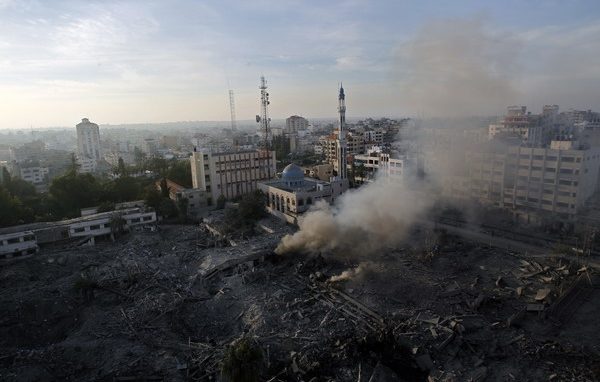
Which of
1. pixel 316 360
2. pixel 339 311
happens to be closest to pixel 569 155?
pixel 339 311

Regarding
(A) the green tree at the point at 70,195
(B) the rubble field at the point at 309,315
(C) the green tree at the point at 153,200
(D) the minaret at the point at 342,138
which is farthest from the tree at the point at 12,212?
(D) the minaret at the point at 342,138

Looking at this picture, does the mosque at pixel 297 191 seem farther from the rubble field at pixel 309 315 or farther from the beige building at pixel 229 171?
the rubble field at pixel 309 315

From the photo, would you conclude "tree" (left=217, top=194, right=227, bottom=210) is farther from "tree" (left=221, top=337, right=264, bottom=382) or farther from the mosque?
"tree" (left=221, top=337, right=264, bottom=382)

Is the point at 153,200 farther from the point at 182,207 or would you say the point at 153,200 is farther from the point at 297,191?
the point at 297,191

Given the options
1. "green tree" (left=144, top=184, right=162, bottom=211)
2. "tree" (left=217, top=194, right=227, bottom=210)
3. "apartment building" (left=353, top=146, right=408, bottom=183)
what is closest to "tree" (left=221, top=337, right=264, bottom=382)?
"green tree" (left=144, top=184, right=162, bottom=211)

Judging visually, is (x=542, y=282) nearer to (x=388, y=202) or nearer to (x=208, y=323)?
(x=388, y=202)

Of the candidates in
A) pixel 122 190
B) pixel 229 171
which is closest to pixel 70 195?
pixel 122 190
